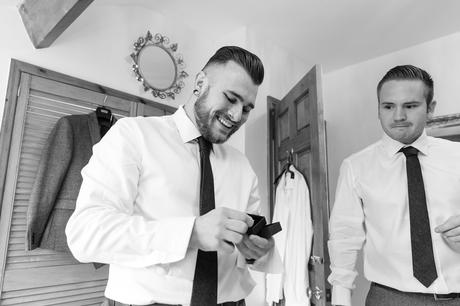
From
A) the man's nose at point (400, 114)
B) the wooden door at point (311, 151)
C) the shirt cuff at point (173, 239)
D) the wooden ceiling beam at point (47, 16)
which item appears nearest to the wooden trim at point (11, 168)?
the wooden ceiling beam at point (47, 16)

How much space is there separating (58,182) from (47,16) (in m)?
0.86

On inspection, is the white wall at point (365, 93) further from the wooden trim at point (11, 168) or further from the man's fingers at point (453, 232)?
the wooden trim at point (11, 168)

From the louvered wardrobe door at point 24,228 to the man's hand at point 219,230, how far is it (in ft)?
4.35

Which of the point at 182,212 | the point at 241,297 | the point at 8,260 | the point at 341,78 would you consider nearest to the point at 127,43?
the point at 8,260

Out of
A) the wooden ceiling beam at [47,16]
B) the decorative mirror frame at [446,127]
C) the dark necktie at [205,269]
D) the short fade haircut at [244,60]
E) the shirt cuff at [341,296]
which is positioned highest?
the wooden ceiling beam at [47,16]

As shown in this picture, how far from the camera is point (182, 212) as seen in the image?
0.91 metres

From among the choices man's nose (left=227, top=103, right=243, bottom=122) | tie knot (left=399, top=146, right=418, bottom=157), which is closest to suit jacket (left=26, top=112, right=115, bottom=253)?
man's nose (left=227, top=103, right=243, bottom=122)

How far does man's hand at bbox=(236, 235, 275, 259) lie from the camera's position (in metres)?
0.79

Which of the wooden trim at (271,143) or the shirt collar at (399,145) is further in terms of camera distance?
the wooden trim at (271,143)

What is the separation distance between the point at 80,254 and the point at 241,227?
15.9 inches

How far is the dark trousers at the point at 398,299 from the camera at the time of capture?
1203mm

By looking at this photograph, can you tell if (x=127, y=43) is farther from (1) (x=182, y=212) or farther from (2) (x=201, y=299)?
(2) (x=201, y=299)

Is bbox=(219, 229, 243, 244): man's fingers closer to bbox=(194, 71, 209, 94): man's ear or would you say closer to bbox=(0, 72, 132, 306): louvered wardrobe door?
bbox=(194, 71, 209, 94): man's ear

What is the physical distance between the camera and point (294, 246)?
1894mm
